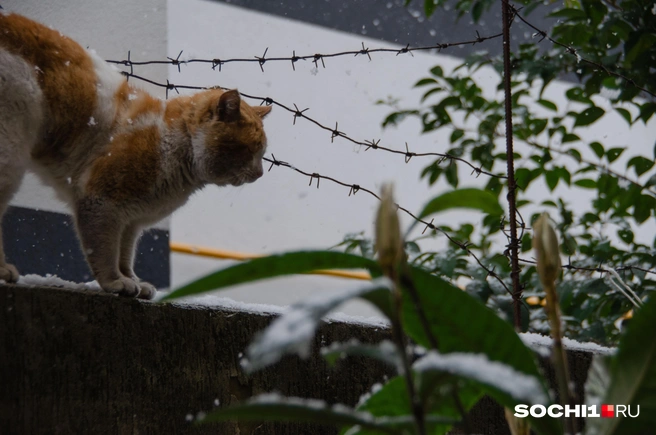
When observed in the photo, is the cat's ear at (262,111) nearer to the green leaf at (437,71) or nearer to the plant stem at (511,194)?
the plant stem at (511,194)

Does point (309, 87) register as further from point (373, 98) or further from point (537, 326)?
point (537, 326)

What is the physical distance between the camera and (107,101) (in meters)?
1.20

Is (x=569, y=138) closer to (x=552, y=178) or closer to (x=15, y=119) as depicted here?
(x=552, y=178)

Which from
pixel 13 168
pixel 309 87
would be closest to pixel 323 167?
pixel 309 87

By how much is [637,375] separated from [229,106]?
1.06 meters

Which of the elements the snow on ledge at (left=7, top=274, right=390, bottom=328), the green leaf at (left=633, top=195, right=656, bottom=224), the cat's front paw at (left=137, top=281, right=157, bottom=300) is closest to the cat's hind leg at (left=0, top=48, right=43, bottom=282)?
the snow on ledge at (left=7, top=274, right=390, bottom=328)

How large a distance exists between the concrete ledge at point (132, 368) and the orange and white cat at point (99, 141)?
5.4 inches

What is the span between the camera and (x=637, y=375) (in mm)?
418

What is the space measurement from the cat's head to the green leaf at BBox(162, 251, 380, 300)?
89cm

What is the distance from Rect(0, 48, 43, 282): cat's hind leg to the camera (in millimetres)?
1001

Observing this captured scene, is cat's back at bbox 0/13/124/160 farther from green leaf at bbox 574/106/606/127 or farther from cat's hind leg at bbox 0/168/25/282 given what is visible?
green leaf at bbox 574/106/606/127

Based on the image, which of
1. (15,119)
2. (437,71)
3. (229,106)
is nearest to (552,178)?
(437,71)

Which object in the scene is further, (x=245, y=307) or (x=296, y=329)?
(x=245, y=307)

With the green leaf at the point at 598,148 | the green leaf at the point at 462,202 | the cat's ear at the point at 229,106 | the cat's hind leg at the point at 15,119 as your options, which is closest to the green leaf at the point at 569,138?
the green leaf at the point at 598,148
